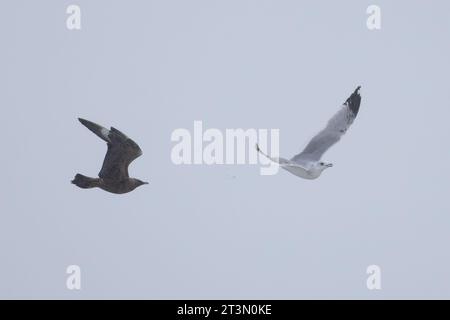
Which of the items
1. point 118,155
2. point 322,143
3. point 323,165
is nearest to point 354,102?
point 322,143

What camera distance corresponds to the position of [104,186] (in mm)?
16047

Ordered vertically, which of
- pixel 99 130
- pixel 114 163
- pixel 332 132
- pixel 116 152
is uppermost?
pixel 332 132

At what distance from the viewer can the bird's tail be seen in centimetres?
1567

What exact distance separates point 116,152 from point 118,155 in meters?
0.05

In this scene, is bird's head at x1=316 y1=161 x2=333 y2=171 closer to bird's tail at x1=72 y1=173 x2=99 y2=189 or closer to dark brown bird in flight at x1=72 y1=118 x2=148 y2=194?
dark brown bird in flight at x1=72 y1=118 x2=148 y2=194

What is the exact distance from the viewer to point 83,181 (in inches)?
619

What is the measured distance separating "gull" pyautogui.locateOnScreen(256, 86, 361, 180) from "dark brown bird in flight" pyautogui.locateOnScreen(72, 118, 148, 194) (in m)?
1.90

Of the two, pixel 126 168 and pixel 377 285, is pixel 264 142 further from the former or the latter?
pixel 126 168

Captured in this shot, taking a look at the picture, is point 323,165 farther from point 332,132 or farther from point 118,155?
point 118,155

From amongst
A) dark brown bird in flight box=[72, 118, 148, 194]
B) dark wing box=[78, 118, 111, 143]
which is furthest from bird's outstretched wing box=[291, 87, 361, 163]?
dark wing box=[78, 118, 111, 143]

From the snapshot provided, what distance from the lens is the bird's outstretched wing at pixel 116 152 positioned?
15.7 meters
